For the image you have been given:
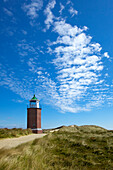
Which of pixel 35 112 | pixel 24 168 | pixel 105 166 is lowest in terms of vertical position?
pixel 105 166

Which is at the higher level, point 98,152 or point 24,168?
point 24,168

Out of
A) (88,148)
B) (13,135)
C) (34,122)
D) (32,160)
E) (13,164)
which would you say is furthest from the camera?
(34,122)

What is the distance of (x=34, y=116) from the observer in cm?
2644

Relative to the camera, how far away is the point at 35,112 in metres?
26.6

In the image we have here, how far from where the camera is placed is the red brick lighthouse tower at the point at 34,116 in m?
26.0

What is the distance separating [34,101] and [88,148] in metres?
19.7

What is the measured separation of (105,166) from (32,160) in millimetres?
3014

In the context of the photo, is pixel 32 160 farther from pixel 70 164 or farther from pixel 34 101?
pixel 34 101

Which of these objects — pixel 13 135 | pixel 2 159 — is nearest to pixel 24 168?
pixel 2 159

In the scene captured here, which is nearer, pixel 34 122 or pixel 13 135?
pixel 13 135

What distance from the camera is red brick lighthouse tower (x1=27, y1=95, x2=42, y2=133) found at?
2604 cm

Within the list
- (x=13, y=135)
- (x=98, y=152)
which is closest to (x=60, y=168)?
(x=98, y=152)

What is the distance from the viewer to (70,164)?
5.88m

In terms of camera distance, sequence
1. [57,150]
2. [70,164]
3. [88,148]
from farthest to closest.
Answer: [88,148] → [57,150] → [70,164]
